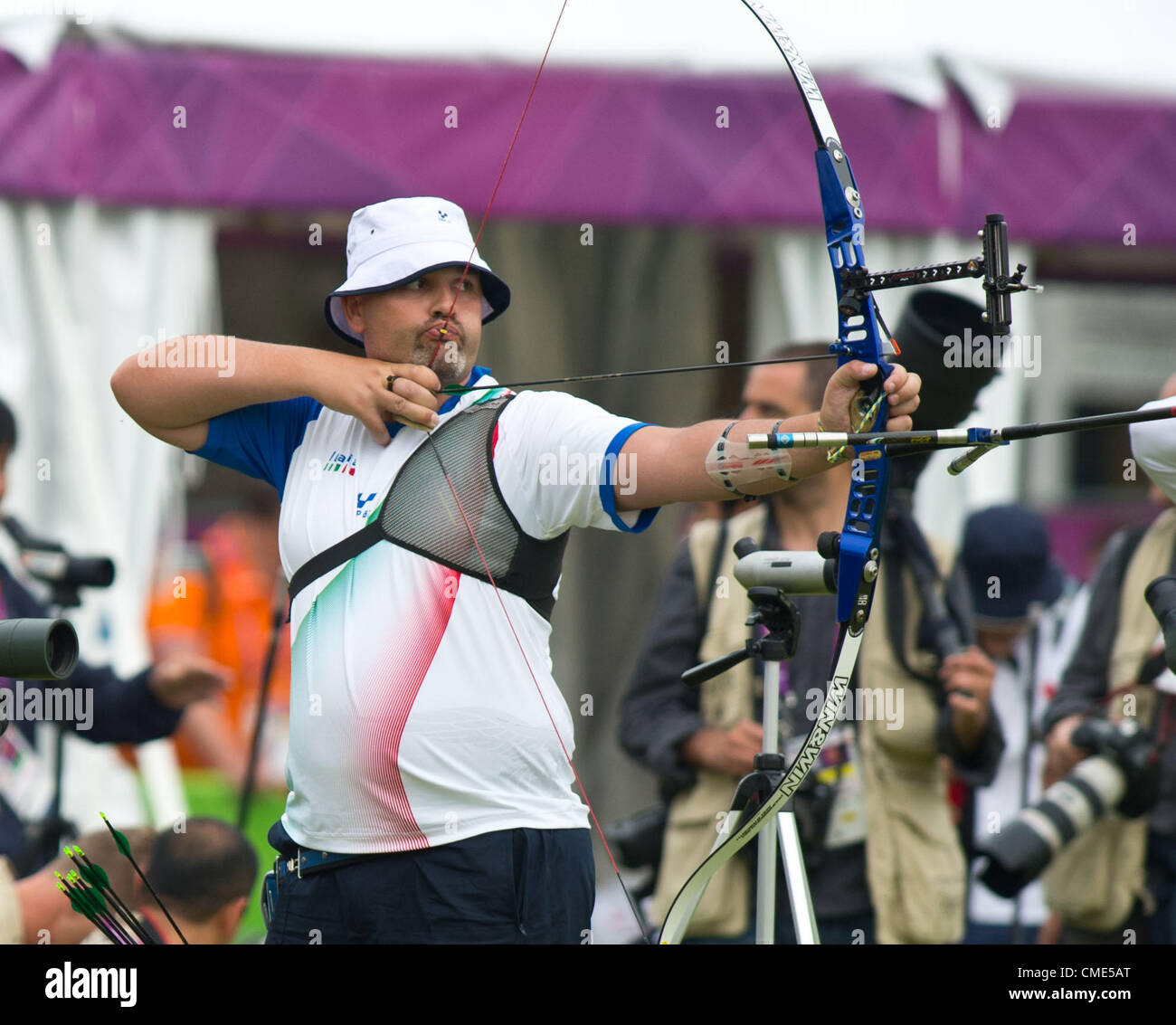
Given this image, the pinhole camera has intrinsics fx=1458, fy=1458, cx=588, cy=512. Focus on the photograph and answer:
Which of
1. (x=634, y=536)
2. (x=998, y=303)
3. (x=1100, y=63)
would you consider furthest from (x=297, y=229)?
(x=998, y=303)

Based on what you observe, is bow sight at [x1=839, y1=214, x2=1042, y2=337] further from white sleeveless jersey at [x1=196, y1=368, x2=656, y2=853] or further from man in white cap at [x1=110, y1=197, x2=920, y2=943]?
white sleeveless jersey at [x1=196, y1=368, x2=656, y2=853]

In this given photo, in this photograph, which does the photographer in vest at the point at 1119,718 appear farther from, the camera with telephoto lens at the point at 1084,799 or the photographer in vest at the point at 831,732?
the photographer in vest at the point at 831,732

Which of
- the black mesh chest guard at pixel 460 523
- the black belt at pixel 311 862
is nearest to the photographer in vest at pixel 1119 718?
the black mesh chest guard at pixel 460 523

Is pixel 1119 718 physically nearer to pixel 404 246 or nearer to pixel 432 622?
pixel 432 622

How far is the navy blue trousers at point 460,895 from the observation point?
6.26ft

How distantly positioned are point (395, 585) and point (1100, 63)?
3505 mm

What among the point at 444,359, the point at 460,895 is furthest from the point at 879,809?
the point at 444,359

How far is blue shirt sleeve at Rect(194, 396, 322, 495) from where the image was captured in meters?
2.17

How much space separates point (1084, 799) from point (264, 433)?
190 centimetres

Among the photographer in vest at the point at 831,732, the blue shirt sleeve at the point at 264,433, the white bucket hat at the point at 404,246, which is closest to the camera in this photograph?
the white bucket hat at the point at 404,246

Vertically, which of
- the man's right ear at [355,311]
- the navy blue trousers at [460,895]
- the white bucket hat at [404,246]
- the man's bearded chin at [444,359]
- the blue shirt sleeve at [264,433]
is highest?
the white bucket hat at [404,246]

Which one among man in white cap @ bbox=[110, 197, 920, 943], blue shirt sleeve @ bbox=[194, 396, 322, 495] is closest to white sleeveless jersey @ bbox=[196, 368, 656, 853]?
man in white cap @ bbox=[110, 197, 920, 943]

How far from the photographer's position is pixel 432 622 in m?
1.95

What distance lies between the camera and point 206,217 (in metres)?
4.24
